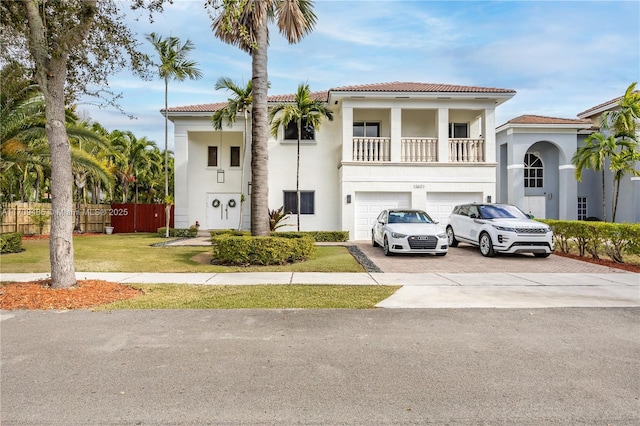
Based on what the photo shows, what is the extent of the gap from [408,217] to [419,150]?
5.64 meters

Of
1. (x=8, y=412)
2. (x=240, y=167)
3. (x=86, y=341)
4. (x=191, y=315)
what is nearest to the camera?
(x=8, y=412)

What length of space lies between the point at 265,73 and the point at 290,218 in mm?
9110

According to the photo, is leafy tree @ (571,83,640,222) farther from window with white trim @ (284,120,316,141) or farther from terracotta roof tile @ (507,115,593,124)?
window with white trim @ (284,120,316,141)

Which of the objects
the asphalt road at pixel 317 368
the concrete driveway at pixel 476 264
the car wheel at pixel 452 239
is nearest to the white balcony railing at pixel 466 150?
the car wheel at pixel 452 239

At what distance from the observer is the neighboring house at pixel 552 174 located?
857 inches

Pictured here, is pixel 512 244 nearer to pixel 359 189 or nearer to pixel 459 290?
pixel 459 290

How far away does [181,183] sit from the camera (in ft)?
67.8

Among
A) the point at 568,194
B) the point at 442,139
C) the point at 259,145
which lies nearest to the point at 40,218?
the point at 259,145

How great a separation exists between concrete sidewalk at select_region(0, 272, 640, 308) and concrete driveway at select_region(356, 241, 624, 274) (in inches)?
26.5

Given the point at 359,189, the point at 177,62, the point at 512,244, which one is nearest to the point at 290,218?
the point at 359,189

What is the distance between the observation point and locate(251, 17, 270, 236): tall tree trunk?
11.6 metres

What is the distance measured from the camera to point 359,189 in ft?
59.7

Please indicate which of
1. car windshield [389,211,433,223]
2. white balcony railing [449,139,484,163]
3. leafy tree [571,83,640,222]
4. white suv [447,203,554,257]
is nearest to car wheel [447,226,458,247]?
white suv [447,203,554,257]

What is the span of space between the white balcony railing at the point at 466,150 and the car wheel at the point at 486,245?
625 cm
